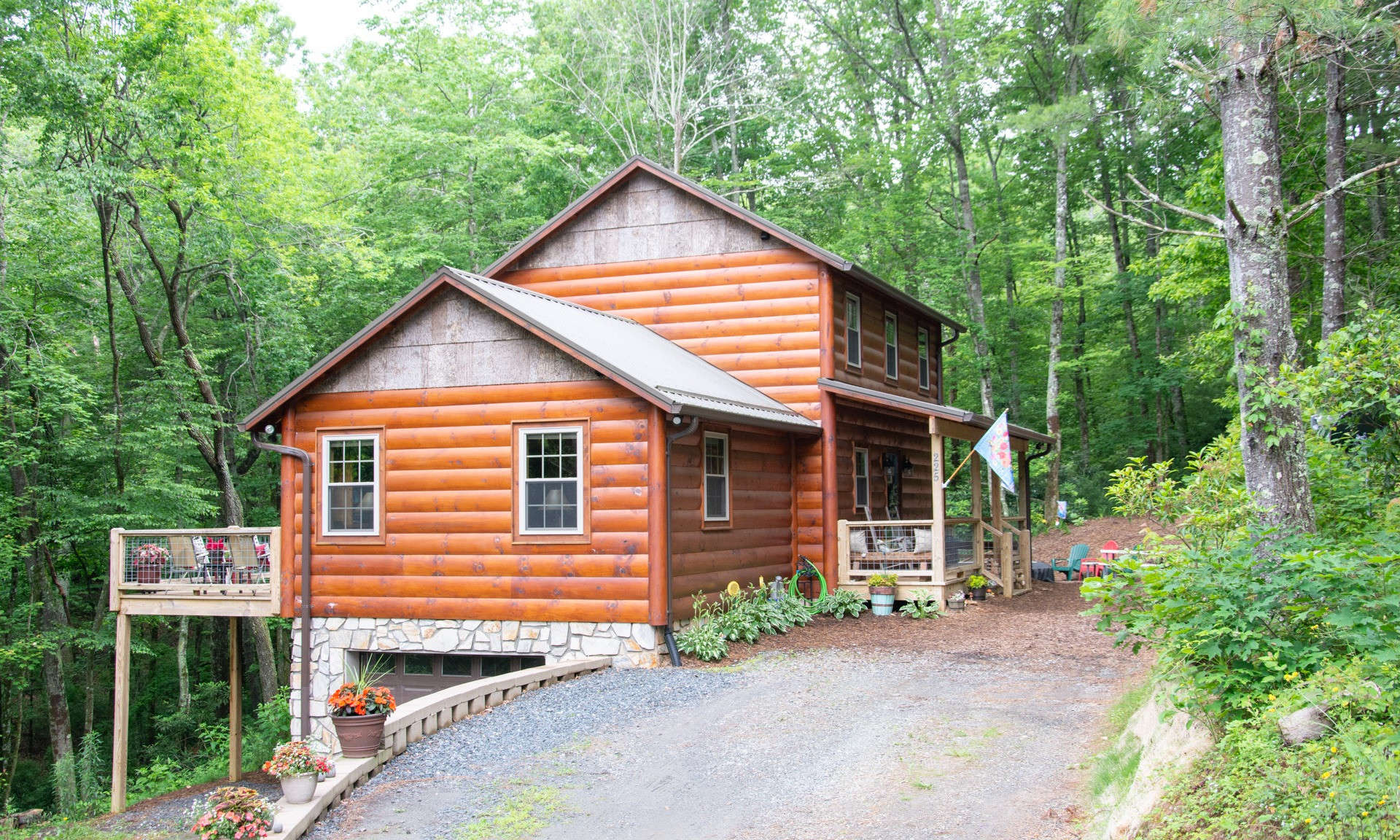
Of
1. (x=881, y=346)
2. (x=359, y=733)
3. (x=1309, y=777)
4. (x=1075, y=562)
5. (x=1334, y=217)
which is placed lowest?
(x=359, y=733)

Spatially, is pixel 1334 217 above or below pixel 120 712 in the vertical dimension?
above

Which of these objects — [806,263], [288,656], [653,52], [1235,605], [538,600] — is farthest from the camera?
[653,52]

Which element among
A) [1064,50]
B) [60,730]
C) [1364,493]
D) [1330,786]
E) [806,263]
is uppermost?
[1064,50]

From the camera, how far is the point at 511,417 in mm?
12938

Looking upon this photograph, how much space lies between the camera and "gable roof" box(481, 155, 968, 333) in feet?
53.8

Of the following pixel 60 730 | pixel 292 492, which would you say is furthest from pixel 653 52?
pixel 60 730

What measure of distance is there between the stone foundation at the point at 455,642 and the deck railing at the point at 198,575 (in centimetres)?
90

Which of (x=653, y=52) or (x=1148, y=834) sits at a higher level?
(x=653, y=52)

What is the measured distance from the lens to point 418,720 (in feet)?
30.0

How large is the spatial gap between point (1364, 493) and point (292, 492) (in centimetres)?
1205

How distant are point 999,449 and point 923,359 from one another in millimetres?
7515

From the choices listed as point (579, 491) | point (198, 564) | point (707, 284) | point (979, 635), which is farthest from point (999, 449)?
point (198, 564)

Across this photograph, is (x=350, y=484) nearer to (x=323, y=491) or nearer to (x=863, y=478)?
(x=323, y=491)

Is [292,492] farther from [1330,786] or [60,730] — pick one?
[1330,786]
